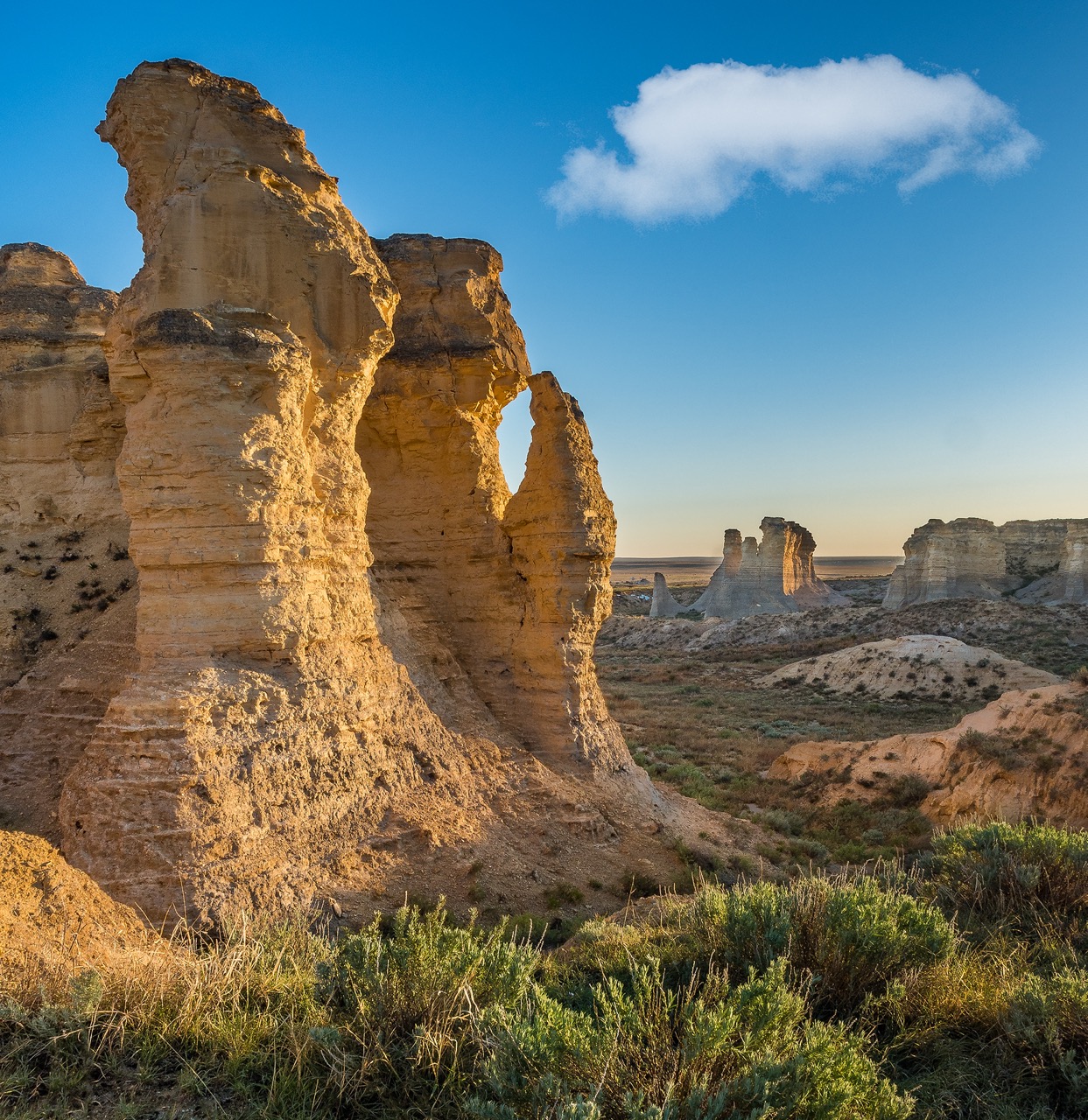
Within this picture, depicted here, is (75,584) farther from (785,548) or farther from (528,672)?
(785,548)

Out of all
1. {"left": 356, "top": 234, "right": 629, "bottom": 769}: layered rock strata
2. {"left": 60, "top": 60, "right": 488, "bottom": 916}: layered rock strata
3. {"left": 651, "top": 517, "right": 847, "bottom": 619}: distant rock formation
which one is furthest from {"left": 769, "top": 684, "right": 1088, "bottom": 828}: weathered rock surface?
{"left": 651, "top": 517, "right": 847, "bottom": 619}: distant rock formation

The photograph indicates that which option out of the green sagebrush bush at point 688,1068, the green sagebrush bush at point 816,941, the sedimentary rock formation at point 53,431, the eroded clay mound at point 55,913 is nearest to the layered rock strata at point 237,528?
the eroded clay mound at point 55,913

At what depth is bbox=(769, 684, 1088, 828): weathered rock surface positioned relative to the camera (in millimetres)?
13812

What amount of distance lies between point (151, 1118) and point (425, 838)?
5.61 meters

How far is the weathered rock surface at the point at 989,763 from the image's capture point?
1381 cm

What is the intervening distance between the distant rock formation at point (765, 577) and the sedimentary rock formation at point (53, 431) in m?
60.6

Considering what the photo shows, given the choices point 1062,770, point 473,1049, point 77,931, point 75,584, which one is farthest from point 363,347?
point 1062,770

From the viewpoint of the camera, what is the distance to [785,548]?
224ft

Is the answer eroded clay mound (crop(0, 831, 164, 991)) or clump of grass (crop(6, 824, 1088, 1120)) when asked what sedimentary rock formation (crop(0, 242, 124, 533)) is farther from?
clump of grass (crop(6, 824, 1088, 1120))

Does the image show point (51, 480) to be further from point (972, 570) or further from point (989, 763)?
point (972, 570)

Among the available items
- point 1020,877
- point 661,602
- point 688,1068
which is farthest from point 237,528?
point 661,602

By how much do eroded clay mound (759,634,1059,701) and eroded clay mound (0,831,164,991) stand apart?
3079cm

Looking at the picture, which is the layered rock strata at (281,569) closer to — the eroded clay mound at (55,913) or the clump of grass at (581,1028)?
the eroded clay mound at (55,913)

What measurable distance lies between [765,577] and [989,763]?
5475 centimetres
